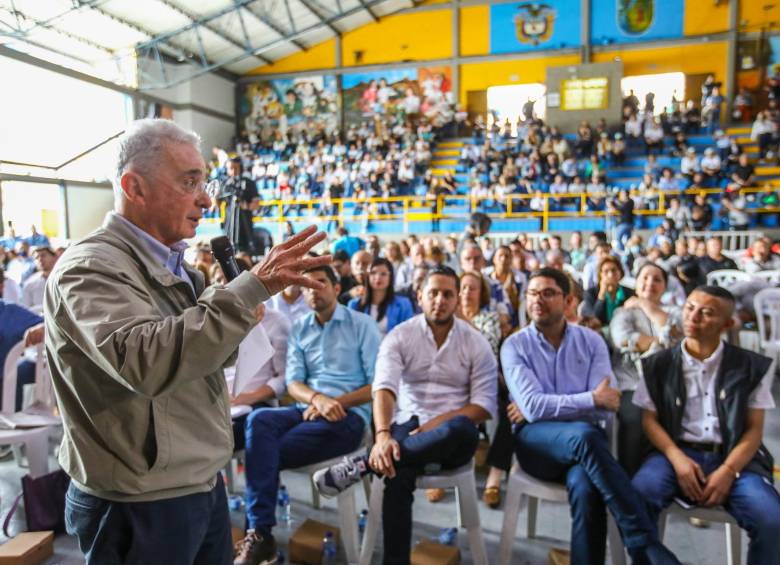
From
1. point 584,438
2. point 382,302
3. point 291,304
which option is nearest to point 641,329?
point 584,438

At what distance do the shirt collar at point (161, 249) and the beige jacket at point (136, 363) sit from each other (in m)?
0.01

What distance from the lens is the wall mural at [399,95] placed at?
1681cm

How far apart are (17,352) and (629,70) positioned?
55.6 feet

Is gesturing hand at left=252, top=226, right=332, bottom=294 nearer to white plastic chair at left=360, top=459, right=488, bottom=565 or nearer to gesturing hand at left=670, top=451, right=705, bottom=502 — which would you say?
white plastic chair at left=360, top=459, right=488, bottom=565

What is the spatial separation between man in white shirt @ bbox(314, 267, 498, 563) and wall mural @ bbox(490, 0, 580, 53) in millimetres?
15852

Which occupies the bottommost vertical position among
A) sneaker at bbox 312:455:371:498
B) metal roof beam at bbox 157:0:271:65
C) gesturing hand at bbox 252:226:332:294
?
sneaker at bbox 312:455:371:498

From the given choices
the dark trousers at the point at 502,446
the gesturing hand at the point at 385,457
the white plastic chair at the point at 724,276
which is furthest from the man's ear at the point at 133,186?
the white plastic chair at the point at 724,276

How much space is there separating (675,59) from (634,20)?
164 centimetres

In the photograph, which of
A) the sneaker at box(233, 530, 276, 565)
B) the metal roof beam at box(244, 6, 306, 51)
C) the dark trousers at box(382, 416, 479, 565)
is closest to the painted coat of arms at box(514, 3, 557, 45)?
the metal roof beam at box(244, 6, 306, 51)

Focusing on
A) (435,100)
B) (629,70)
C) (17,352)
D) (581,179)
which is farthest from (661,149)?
(17,352)

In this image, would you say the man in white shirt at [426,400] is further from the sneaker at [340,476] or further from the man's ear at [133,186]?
the man's ear at [133,186]

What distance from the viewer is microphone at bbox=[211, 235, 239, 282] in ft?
4.06

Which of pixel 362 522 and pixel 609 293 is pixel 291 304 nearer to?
pixel 362 522

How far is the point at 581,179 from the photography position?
12.9 metres
